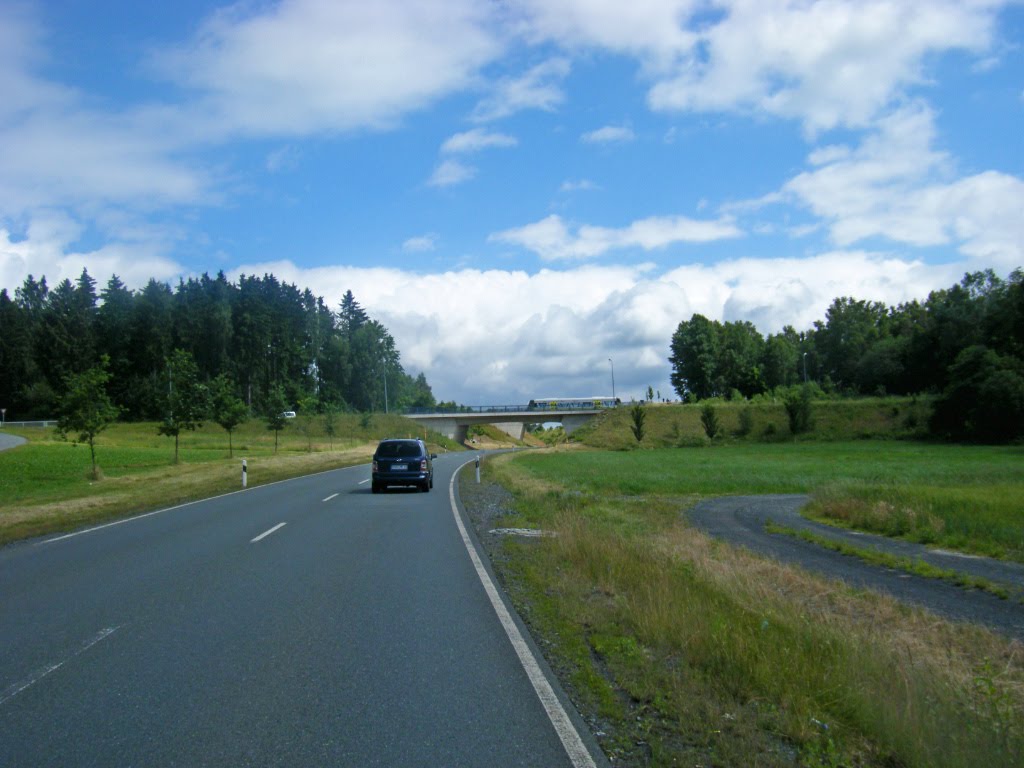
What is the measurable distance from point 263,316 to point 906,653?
107 meters

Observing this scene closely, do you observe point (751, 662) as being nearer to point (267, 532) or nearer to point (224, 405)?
point (267, 532)

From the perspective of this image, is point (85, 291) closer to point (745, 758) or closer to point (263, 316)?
point (263, 316)

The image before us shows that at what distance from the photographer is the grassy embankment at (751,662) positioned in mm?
4820

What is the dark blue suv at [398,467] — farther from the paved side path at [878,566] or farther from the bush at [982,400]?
the bush at [982,400]

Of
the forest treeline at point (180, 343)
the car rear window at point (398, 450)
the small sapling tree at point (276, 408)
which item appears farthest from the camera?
the forest treeline at point (180, 343)

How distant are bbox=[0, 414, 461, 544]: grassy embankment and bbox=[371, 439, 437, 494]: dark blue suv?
5.62 meters

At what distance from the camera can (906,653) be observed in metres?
7.45

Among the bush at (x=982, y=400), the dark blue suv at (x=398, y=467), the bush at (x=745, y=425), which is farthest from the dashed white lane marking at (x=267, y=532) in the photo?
the bush at (x=745, y=425)

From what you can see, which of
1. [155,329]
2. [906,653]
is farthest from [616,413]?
[906,653]

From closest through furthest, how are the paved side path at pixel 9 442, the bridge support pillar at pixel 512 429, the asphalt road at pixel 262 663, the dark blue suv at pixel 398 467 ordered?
the asphalt road at pixel 262 663, the dark blue suv at pixel 398 467, the paved side path at pixel 9 442, the bridge support pillar at pixel 512 429

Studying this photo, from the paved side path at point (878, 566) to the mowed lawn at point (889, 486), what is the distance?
1.02 meters

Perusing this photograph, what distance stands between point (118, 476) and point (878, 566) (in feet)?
114

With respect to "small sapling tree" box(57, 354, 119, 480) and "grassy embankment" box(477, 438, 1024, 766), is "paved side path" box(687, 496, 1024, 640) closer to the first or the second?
"grassy embankment" box(477, 438, 1024, 766)

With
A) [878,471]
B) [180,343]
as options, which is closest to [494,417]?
[180,343]
